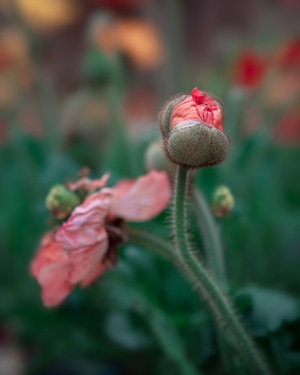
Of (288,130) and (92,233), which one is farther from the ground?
(92,233)

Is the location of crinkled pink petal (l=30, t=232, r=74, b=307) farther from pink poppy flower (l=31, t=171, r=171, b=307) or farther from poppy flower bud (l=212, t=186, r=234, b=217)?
poppy flower bud (l=212, t=186, r=234, b=217)

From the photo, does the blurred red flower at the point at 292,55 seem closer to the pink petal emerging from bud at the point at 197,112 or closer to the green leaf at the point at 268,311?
the green leaf at the point at 268,311

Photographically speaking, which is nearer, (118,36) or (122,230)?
(122,230)

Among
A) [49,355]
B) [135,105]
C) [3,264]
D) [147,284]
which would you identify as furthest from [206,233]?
[135,105]

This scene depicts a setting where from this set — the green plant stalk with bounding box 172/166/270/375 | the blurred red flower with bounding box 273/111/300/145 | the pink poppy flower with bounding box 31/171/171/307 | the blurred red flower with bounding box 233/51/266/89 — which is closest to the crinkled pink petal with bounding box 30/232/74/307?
the pink poppy flower with bounding box 31/171/171/307

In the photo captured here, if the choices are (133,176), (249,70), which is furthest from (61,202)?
(249,70)

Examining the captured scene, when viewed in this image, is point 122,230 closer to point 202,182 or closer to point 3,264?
point 202,182

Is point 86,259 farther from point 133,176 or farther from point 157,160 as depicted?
point 133,176
